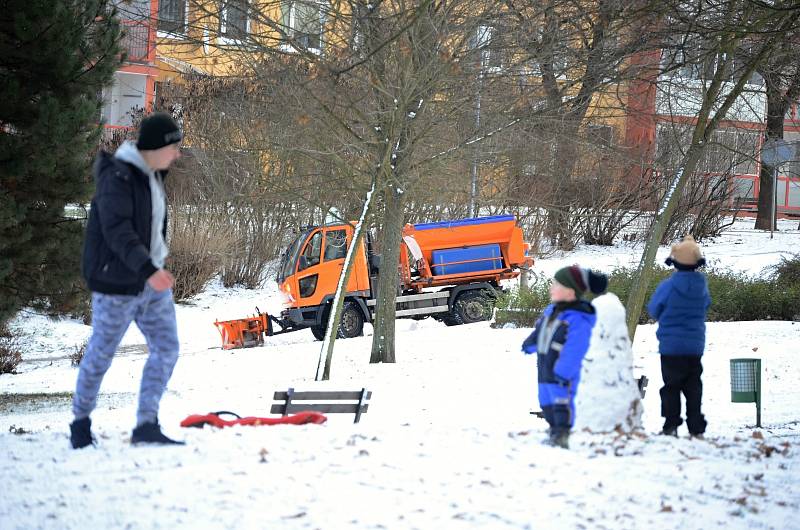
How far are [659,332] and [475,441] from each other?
1.94 meters

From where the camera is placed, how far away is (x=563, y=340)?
6.38 metres

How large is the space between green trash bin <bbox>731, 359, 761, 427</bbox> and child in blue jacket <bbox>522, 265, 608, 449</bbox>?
15.4 feet

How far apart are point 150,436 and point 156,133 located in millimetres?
1611

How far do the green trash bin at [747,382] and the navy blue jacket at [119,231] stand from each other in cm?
675

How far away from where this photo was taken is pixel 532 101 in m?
16.9

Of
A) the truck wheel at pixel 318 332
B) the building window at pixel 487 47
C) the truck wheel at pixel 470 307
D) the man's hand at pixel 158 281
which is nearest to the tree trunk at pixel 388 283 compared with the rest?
the building window at pixel 487 47

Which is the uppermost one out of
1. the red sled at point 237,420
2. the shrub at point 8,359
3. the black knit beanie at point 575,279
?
the black knit beanie at point 575,279

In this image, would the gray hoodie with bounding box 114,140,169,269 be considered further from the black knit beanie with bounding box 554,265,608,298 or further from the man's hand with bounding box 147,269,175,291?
the black knit beanie with bounding box 554,265,608,298

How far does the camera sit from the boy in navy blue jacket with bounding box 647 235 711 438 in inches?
308

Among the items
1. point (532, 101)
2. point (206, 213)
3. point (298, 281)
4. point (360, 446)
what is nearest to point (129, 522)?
point (360, 446)

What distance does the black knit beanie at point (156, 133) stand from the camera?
5.81m

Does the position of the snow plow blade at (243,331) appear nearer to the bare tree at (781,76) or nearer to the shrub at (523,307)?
the shrub at (523,307)

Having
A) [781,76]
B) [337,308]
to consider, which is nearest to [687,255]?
[781,76]

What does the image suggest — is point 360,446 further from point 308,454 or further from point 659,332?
point 659,332
